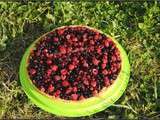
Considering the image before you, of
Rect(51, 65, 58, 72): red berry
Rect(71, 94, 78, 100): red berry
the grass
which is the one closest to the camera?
Rect(71, 94, 78, 100): red berry

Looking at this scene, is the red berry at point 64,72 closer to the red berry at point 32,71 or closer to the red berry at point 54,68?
the red berry at point 54,68

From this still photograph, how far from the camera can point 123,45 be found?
11.2 ft

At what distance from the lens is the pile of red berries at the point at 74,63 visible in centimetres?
290

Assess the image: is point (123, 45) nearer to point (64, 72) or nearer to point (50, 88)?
point (64, 72)

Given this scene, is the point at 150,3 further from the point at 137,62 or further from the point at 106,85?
the point at 106,85

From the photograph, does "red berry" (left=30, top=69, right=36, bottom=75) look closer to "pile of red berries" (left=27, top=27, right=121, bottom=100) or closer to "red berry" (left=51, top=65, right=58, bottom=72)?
"pile of red berries" (left=27, top=27, right=121, bottom=100)

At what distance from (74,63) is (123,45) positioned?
596 millimetres

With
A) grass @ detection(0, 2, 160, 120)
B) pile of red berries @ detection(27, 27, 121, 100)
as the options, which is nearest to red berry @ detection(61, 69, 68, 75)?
pile of red berries @ detection(27, 27, 121, 100)

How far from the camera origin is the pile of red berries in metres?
2.90

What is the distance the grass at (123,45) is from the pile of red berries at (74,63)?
0.25 m

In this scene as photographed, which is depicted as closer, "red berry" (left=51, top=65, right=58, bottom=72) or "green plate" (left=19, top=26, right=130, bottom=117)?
"green plate" (left=19, top=26, right=130, bottom=117)

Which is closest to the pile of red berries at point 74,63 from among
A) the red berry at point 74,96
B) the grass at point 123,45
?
the red berry at point 74,96

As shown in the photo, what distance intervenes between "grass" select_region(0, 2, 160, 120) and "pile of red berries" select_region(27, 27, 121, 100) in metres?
0.25

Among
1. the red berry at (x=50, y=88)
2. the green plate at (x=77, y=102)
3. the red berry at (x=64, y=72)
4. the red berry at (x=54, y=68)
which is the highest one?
the red berry at (x=54, y=68)
